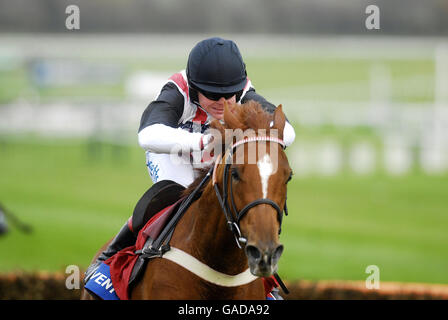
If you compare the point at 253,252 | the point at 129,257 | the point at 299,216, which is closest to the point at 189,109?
the point at 129,257

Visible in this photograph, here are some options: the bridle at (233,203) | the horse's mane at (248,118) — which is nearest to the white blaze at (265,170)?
the bridle at (233,203)

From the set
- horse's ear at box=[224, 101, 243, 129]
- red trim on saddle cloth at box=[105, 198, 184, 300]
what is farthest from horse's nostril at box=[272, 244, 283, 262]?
red trim on saddle cloth at box=[105, 198, 184, 300]

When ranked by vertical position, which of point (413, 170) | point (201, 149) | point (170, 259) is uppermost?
point (201, 149)

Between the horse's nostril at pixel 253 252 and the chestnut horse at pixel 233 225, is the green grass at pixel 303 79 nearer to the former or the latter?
the chestnut horse at pixel 233 225

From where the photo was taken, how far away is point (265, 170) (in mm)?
3172

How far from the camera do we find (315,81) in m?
31.8

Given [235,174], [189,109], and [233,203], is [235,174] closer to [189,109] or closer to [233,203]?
[233,203]

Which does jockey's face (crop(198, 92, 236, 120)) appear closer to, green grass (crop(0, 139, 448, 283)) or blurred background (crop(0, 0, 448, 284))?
green grass (crop(0, 139, 448, 283))

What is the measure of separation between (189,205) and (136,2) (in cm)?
2895

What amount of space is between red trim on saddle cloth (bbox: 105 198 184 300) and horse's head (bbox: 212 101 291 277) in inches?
23.5

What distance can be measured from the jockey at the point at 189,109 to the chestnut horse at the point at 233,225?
0.27 metres

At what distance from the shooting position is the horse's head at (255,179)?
3064 millimetres

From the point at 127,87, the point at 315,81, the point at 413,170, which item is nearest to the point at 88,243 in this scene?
the point at 413,170
